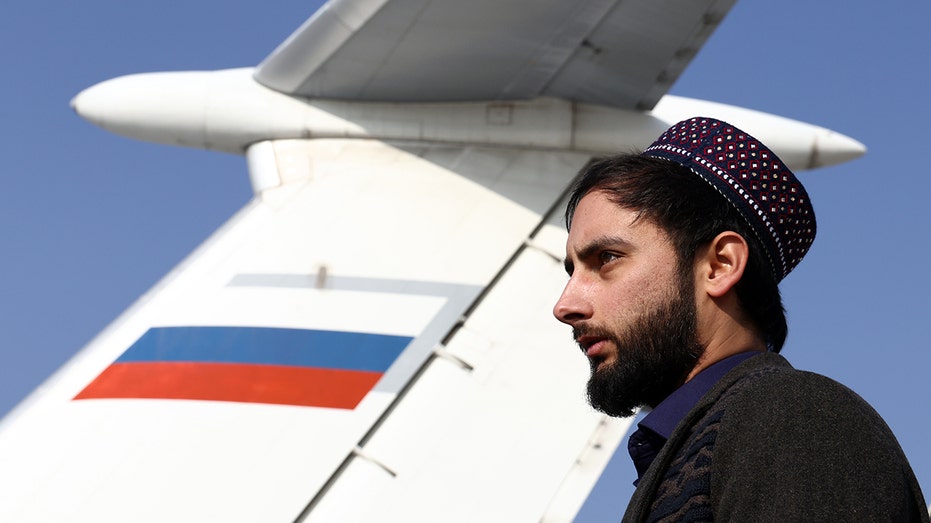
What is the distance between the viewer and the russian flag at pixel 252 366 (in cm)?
425

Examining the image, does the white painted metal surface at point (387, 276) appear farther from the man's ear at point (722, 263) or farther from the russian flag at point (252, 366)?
the man's ear at point (722, 263)

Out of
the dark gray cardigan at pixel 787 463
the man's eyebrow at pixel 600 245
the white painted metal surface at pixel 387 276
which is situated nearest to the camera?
the dark gray cardigan at pixel 787 463

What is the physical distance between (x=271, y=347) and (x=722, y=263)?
2.80 metres

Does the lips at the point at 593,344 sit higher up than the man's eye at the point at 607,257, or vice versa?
the man's eye at the point at 607,257

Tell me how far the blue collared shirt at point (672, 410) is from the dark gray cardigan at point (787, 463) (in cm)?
17

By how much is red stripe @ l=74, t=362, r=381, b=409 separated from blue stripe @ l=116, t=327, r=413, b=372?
0.09 feet

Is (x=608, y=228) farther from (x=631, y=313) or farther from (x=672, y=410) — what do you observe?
(x=672, y=410)

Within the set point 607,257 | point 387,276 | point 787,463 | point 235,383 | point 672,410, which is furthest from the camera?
point 387,276

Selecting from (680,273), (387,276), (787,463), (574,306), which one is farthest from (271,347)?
(787,463)

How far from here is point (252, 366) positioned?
169 inches

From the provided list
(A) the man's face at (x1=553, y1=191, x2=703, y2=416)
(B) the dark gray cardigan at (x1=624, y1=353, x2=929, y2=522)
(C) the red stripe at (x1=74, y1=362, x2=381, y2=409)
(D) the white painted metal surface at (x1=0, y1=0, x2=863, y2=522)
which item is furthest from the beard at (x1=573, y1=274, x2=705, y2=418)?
(C) the red stripe at (x1=74, y1=362, x2=381, y2=409)

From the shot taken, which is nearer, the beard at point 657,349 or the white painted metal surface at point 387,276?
the beard at point 657,349

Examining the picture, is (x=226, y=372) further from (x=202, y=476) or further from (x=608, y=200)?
(x=608, y=200)

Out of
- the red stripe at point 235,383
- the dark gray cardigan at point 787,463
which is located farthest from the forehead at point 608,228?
the red stripe at point 235,383
